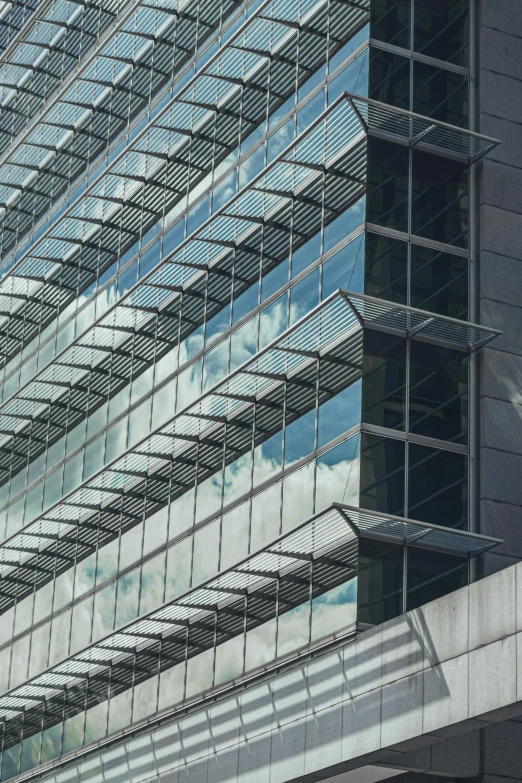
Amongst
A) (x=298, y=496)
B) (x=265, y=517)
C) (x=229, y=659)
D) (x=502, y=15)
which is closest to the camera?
(x=298, y=496)

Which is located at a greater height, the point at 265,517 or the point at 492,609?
the point at 265,517

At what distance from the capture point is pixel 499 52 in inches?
1359

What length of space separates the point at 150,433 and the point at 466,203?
9.69m

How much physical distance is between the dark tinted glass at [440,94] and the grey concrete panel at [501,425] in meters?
6.69

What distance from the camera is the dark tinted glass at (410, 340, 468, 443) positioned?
102 ft

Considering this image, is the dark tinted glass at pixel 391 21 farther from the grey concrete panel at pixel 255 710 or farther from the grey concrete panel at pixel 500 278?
the grey concrete panel at pixel 255 710

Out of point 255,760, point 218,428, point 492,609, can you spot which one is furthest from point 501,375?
point 255,760

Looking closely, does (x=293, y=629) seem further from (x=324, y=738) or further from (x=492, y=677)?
(x=492, y=677)

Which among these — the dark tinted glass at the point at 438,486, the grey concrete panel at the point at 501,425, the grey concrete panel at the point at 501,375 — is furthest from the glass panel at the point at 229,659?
the grey concrete panel at the point at 501,375

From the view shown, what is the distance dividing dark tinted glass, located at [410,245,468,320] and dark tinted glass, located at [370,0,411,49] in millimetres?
5043

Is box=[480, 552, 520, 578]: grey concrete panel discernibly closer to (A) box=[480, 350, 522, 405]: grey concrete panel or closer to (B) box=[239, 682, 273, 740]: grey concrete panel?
(A) box=[480, 350, 522, 405]: grey concrete panel

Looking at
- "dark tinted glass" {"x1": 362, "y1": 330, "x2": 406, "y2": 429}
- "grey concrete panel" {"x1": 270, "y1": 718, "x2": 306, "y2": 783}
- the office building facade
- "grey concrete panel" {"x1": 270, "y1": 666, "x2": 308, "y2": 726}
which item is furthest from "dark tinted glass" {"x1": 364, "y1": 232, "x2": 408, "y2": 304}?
"grey concrete panel" {"x1": 270, "y1": 718, "x2": 306, "y2": 783}

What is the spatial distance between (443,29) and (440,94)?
1670 mm

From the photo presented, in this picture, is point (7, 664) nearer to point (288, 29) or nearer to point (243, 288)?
point (243, 288)
